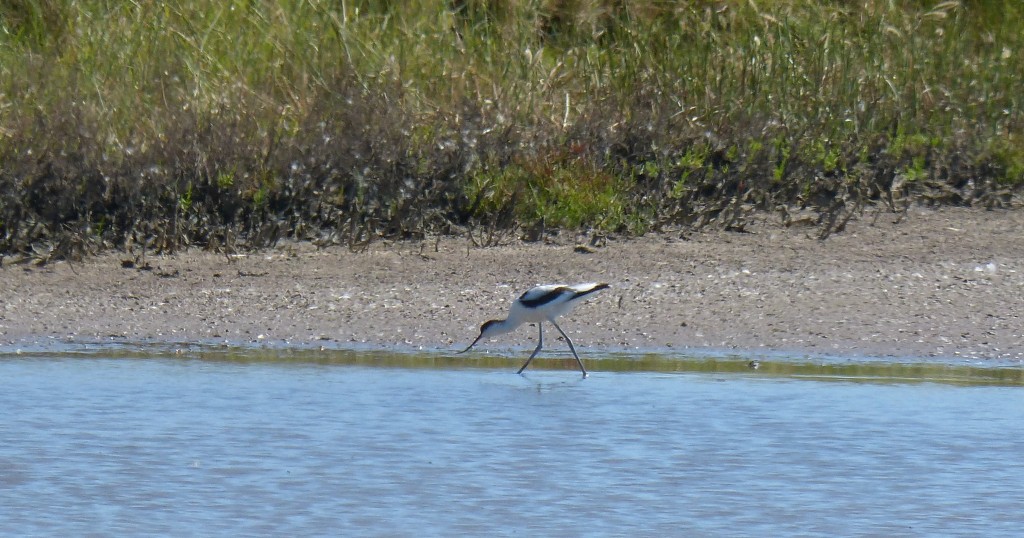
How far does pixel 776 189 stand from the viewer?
9273 mm

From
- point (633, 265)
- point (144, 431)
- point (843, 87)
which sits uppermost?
point (843, 87)

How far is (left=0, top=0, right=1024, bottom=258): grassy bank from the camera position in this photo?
8.41m

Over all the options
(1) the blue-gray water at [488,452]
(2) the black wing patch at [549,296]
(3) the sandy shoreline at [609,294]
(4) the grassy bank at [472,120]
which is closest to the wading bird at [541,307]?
(2) the black wing patch at [549,296]

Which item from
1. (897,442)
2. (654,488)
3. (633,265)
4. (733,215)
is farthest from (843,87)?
(654,488)

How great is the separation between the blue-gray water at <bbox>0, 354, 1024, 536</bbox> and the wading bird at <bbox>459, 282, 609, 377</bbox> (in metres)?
0.18

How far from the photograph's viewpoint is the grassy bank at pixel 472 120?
8.41 metres

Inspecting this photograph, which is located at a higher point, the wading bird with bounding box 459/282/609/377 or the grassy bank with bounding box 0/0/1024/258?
the grassy bank with bounding box 0/0/1024/258

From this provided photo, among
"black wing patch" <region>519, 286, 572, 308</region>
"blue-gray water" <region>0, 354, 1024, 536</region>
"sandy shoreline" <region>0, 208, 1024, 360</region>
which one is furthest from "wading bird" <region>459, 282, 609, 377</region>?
Answer: "sandy shoreline" <region>0, 208, 1024, 360</region>

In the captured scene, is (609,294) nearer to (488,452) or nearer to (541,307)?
(541,307)

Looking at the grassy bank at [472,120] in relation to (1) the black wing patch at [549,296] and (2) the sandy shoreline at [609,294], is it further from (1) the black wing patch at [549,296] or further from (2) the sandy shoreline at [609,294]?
(1) the black wing patch at [549,296]

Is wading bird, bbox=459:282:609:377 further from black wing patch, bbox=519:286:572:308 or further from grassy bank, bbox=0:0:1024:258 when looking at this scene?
grassy bank, bbox=0:0:1024:258

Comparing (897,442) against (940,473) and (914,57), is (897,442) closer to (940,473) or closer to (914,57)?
(940,473)

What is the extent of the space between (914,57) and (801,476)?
18.4 feet

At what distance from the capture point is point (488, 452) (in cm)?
538
